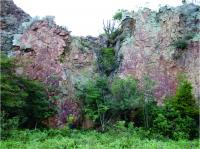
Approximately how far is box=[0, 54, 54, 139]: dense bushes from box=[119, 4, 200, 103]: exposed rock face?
22.3 feet

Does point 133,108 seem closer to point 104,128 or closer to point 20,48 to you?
point 104,128

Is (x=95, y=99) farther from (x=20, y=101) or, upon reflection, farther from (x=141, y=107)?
(x=20, y=101)

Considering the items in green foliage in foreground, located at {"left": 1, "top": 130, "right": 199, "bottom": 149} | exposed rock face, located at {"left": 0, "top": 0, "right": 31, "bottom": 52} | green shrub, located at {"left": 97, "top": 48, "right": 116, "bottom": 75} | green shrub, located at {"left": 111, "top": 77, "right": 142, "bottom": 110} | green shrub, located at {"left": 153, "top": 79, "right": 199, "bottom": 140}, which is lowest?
green foliage in foreground, located at {"left": 1, "top": 130, "right": 199, "bottom": 149}

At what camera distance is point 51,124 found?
2236 cm

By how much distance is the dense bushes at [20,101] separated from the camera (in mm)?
16959

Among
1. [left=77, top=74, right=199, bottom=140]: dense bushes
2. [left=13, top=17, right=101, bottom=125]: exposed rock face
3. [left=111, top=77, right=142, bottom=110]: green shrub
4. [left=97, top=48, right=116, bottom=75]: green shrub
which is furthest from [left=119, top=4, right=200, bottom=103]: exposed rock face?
[left=13, top=17, right=101, bottom=125]: exposed rock face

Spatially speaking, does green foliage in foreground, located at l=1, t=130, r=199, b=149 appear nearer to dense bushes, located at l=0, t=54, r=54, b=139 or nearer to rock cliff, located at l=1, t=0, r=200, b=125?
dense bushes, located at l=0, t=54, r=54, b=139

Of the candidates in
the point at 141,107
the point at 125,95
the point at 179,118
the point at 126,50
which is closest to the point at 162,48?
the point at 126,50

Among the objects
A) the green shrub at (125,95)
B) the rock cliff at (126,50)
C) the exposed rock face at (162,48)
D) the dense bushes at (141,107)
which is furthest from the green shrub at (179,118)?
the exposed rock face at (162,48)

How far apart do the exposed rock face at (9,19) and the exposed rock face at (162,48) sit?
25.8 feet

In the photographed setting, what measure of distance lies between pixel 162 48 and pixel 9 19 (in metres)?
11.3

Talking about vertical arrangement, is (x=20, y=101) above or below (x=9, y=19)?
below

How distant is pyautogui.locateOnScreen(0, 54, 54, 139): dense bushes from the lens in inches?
668

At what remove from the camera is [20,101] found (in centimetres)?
1780
